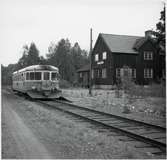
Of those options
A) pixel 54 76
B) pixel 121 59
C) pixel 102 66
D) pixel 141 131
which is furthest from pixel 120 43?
pixel 141 131

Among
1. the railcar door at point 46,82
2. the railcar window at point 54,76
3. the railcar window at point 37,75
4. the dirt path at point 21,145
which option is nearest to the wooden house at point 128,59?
the railcar window at point 54,76

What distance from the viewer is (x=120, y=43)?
33.2 m

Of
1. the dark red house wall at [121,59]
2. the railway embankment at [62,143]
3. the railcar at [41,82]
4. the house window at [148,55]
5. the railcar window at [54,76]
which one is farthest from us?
the house window at [148,55]

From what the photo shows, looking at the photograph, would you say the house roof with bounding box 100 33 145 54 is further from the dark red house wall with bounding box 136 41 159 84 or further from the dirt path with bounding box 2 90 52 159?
the dirt path with bounding box 2 90 52 159

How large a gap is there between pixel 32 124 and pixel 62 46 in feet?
95.9

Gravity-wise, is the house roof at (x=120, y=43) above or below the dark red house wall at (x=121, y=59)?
above

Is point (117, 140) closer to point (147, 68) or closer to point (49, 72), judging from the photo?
point (49, 72)

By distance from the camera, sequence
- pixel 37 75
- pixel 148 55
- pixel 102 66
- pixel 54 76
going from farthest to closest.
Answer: pixel 102 66 < pixel 148 55 < pixel 54 76 < pixel 37 75

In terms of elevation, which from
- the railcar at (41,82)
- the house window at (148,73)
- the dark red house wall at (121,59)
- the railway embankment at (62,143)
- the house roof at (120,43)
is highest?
the house roof at (120,43)

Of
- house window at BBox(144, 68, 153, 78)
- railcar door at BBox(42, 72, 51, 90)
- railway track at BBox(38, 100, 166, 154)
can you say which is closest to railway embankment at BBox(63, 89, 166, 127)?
railway track at BBox(38, 100, 166, 154)

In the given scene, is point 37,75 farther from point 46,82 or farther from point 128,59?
point 128,59

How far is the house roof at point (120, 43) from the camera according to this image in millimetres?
32312

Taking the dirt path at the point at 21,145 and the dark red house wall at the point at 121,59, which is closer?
the dirt path at the point at 21,145

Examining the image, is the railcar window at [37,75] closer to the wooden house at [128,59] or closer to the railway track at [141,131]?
the railway track at [141,131]
